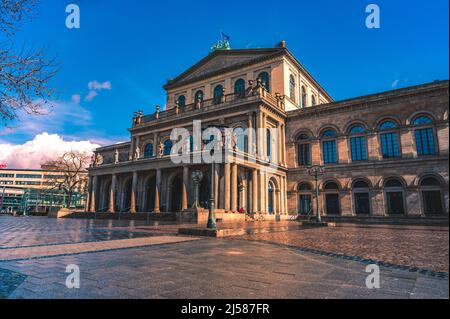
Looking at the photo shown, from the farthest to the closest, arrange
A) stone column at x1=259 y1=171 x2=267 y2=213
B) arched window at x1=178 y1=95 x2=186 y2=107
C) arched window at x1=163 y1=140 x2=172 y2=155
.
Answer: arched window at x1=178 y1=95 x2=186 y2=107 < arched window at x1=163 y1=140 x2=172 y2=155 < stone column at x1=259 y1=171 x2=267 y2=213

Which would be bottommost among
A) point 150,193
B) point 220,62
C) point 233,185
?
point 150,193

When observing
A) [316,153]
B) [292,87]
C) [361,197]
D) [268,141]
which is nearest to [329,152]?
[316,153]

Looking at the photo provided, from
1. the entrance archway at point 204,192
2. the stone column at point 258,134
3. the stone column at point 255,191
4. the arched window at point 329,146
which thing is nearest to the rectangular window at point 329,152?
the arched window at point 329,146

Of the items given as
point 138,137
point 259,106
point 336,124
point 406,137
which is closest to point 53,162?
point 138,137

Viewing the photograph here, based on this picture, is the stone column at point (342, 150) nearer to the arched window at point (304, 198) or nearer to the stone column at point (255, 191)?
the arched window at point (304, 198)

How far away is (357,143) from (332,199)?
665cm

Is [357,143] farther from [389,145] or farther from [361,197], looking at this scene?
[361,197]

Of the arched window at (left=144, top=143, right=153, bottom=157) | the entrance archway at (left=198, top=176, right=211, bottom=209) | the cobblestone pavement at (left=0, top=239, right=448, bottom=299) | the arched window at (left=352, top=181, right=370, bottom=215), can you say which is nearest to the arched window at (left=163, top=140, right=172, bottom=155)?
the arched window at (left=144, top=143, right=153, bottom=157)

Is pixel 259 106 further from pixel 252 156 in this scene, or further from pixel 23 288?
pixel 23 288

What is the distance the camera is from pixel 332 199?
1239 inches

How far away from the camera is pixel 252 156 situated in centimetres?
2850

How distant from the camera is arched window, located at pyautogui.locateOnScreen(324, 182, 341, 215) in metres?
31.0

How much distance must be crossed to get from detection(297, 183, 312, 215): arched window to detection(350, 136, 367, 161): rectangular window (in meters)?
6.07

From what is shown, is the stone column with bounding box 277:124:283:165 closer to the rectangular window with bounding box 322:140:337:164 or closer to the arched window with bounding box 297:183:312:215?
the arched window with bounding box 297:183:312:215
